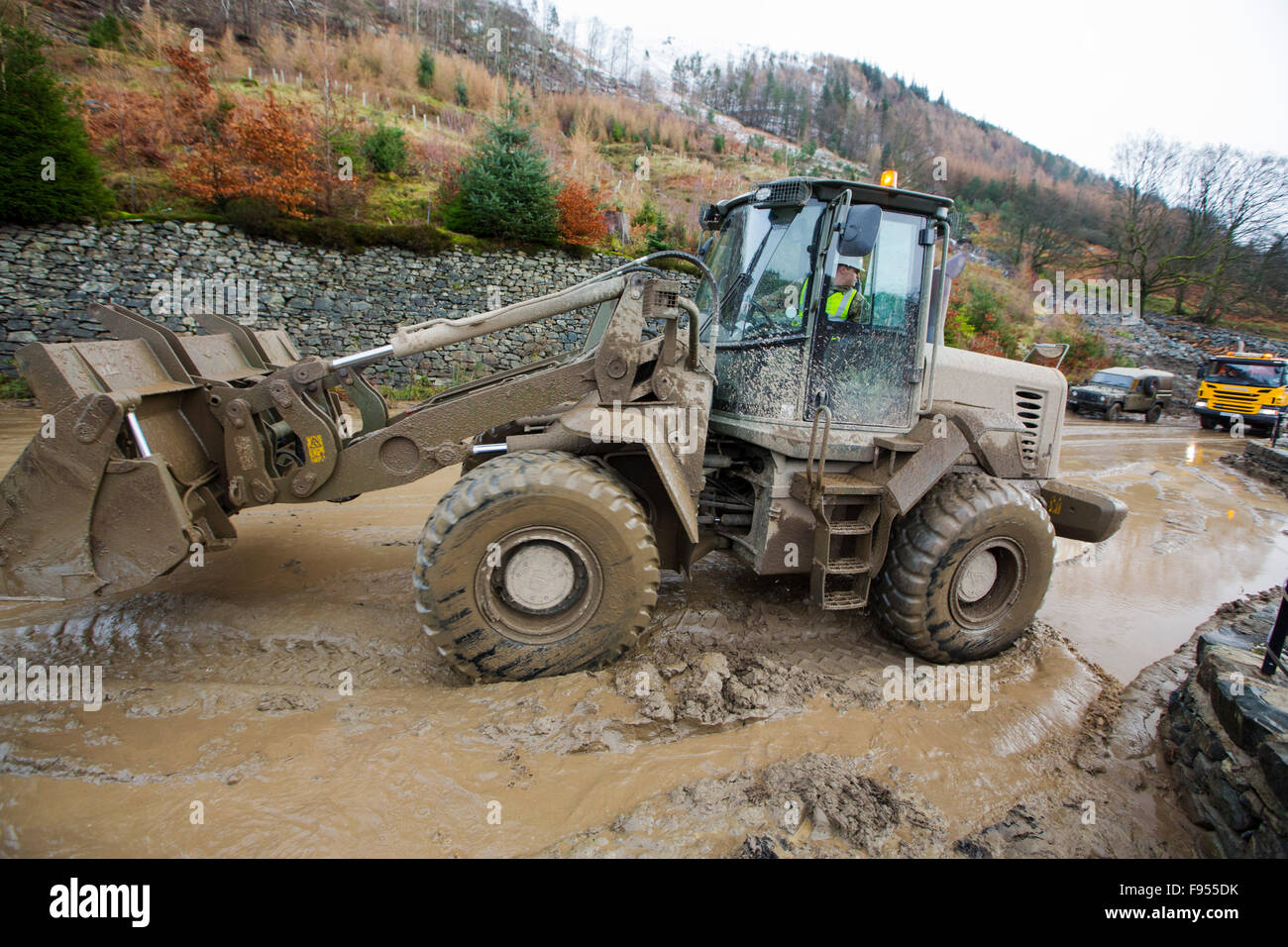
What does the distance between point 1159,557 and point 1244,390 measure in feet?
56.4

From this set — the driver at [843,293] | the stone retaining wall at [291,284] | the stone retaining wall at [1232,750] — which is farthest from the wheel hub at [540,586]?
the stone retaining wall at [291,284]

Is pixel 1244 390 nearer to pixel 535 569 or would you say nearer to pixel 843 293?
pixel 843 293

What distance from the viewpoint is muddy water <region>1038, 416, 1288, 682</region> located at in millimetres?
5438

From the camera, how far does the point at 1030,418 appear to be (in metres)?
4.98

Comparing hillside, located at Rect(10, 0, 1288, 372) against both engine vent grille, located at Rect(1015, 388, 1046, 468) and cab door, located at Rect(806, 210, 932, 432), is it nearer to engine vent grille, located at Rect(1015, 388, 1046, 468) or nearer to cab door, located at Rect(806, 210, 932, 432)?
cab door, located at Rect(806, 210, 932, 432)

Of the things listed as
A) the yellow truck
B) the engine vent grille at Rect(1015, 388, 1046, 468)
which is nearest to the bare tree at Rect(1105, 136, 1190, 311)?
the yellow truck

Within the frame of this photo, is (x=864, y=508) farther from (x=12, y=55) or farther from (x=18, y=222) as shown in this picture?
(x=12, y=55)

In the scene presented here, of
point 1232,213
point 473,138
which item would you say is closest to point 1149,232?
point 1232,213

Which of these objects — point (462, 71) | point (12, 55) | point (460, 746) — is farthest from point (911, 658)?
point (462, 71)

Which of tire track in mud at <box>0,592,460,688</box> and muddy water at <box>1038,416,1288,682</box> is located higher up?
muddy water at <box>1038,416,1288,682</box>

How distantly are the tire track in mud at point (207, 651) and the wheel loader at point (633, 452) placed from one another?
0.64 metres

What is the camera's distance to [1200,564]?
7.30 metres

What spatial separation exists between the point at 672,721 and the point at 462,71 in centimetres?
2747

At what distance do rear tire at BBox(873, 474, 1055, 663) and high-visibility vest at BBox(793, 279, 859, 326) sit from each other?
1.40 m
